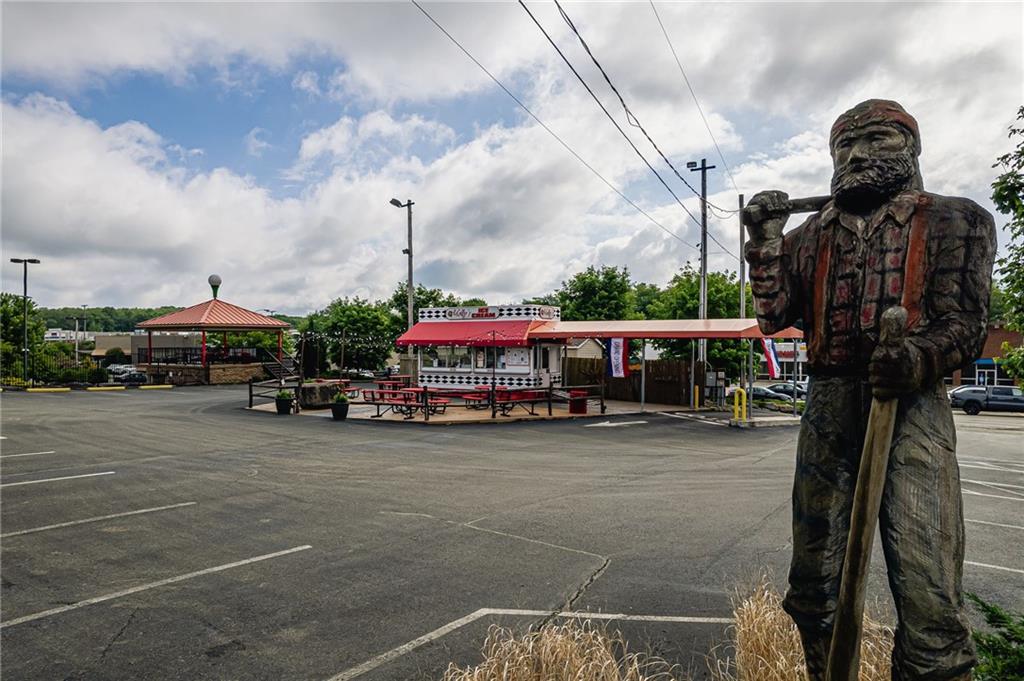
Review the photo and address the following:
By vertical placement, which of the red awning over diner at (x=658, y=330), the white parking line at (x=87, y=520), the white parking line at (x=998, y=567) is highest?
the red awning over diner at (x=658, y=330)

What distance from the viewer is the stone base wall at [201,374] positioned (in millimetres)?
38688

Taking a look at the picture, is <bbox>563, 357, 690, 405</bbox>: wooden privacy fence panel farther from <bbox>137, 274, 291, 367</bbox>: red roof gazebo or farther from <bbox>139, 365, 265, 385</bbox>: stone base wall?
<bbox>139, 365, 265, 385</bbox>: stone base wall

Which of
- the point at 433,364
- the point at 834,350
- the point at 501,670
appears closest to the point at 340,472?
the point at 501,670

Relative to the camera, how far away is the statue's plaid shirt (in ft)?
9.25

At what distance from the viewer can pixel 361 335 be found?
158 feet

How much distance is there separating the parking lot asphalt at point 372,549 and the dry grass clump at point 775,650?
21.9 inches

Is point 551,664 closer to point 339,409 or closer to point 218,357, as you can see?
point 339,409

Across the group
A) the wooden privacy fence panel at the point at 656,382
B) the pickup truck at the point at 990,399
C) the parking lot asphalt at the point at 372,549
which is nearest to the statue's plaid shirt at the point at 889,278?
the parking lot asphalt at the point at 372,549

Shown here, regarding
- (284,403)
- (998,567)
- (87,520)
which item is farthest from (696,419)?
(87,520)

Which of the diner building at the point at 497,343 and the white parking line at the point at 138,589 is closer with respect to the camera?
the white parking line at the point at 138,589

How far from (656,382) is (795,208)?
23618 mm

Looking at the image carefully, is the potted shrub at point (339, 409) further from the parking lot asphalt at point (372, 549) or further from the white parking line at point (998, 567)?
the white parking line at point (998, 567)

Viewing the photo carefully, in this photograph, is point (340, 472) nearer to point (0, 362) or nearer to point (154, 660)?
point (154, 660)

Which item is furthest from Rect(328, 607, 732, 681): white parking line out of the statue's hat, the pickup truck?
the pickup truck
